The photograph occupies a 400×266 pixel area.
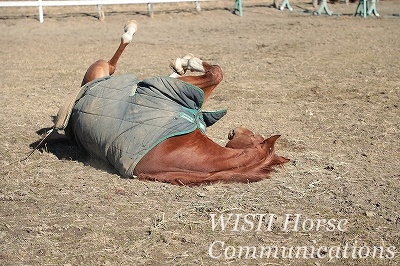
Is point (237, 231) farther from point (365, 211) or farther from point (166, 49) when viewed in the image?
point (166, 49)

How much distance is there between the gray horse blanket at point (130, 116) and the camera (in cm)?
458

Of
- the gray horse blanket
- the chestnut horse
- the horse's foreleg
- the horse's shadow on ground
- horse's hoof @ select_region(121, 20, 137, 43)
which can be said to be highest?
horse's hoof @ select_region(121, 20, 137, 43)

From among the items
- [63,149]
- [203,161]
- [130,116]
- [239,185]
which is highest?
[130,116]

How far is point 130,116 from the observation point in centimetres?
468

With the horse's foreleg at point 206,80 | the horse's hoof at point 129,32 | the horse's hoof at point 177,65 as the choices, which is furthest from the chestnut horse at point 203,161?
the horse's hoof at point 129,32

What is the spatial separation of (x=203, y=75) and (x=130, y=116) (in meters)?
0.70

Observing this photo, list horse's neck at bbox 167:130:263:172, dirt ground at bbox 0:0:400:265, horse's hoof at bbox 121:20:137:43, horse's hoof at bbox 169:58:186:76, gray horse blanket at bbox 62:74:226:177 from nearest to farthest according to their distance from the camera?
dirt ground at bbox 0:0:400:265, horse's neck at bbox 167:130:263:172, gray horse blanket at bbox 62:74:226:177, horse's hoof at bbox 169:58:186:76, horse's hoof at bbox 121:20:137:43

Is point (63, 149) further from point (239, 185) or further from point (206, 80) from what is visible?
point (239, 185)

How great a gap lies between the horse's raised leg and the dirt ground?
2.81 ft

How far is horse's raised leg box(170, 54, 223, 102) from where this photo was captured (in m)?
4.97

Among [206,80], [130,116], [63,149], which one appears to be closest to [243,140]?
[206,80]

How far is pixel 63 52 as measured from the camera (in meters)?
11.2

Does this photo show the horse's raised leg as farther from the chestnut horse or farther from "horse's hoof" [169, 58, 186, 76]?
the chestnut horse

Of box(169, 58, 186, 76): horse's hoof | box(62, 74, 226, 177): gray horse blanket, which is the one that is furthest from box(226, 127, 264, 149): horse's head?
box(169, 58, 186, 76): horse's hoof
